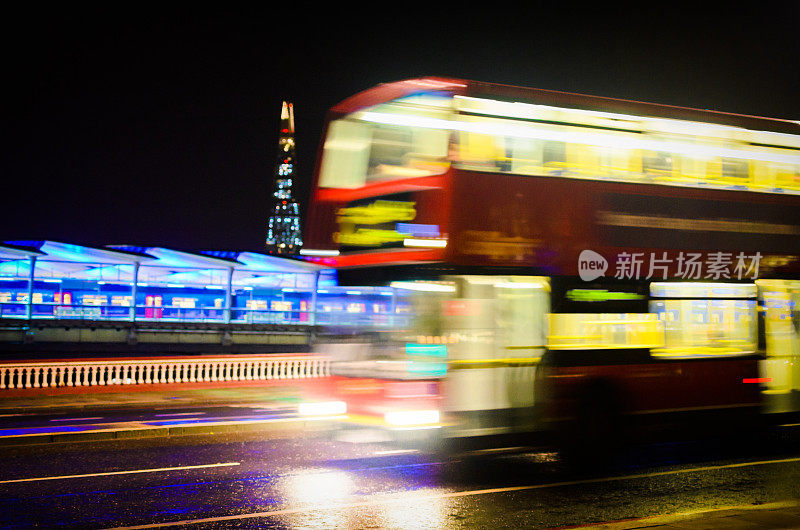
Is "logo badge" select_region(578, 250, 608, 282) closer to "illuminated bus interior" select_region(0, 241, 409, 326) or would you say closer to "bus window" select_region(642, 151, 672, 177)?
"bus window" select_region(642, 151, 672, 177)

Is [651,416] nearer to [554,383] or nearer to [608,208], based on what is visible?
[554,383]

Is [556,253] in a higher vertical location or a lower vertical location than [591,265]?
higher

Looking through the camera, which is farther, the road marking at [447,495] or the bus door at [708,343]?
the bus door at [708,343]

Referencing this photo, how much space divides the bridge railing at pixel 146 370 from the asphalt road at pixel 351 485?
6265 millimetres

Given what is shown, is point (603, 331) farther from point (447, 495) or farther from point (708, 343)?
point (447, 495)

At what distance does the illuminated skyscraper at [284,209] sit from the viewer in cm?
18162

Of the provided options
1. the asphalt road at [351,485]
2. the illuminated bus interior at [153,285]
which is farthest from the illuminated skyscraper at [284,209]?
the asphalt road at [351,485]

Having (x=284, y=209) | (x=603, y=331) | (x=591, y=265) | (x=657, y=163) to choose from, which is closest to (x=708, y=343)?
(x=603, y=331)

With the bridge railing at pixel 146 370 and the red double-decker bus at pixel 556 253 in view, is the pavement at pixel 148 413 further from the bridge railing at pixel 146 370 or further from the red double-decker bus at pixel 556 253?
the red double-decker bus at pixel 556 253

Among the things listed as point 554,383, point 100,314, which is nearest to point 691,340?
point 554,383

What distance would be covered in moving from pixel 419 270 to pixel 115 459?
497 centimetres

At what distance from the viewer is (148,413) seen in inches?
600

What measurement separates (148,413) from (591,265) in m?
9.33

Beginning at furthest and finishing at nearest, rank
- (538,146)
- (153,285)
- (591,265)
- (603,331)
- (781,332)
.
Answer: (153,285), (781,332), (603,331), (591,265), (538,146)
